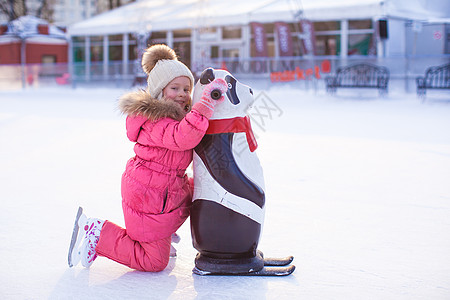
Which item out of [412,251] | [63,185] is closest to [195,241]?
[412,251]

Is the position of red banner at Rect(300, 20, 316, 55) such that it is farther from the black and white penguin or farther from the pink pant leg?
the pink pant leg

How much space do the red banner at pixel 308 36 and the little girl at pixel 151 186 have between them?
48.0ft

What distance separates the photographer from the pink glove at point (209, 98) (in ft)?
7.09

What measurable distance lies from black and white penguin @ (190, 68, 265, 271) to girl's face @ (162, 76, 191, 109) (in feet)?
0.36

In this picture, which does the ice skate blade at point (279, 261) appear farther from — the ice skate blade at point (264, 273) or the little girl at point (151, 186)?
the little girl at point (151, 186)

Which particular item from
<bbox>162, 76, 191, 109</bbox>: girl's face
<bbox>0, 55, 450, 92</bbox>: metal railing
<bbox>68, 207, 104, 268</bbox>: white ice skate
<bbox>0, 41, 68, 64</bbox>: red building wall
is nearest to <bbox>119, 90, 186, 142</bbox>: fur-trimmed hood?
<bbox>162, 76, 191, 109</bbox>: girl's face

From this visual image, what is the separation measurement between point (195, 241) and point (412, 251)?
119 cm

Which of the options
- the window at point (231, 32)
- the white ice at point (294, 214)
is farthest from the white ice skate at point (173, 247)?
the window at point (231, 32)

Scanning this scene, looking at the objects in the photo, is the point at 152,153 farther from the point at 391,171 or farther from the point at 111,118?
the point at 111,118

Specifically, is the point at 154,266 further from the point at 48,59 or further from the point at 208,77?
the point at 48,59

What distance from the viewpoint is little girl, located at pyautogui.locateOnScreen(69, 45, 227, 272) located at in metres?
2.27

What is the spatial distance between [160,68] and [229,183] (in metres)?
0.67

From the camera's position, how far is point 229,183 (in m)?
2.28

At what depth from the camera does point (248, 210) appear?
231 centimetres
